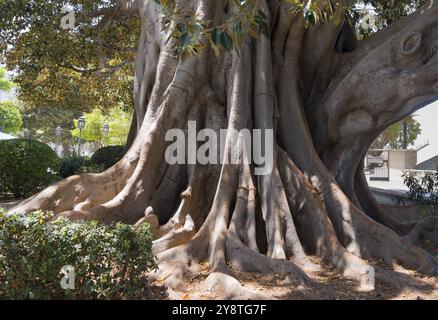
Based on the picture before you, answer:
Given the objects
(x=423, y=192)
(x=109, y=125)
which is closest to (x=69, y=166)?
(x=423, y=192)

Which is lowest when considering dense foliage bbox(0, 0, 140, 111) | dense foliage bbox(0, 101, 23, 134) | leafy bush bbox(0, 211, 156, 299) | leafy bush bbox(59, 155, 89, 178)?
leafy bush bbox(0, 211, 156, 299)

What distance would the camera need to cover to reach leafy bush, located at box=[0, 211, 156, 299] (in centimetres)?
386

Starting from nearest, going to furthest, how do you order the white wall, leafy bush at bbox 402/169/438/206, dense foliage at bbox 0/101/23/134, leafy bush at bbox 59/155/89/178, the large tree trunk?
the large tree trunk, leafy bush at bbox 402/169/438/206, leafy bush at bbox 59/155/89/178, dense foliage at bbox 0/101/23/134, the white wall

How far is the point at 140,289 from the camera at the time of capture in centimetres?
423

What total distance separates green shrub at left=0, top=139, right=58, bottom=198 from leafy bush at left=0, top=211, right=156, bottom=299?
746 centimetres

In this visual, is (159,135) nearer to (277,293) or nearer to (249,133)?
(249,133)

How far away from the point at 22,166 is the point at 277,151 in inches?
285

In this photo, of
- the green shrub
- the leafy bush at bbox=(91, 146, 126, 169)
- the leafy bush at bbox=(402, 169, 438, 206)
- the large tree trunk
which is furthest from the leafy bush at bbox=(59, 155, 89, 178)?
the leafy bush at bbox=(402, 169, 438, 206)

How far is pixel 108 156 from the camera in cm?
1546

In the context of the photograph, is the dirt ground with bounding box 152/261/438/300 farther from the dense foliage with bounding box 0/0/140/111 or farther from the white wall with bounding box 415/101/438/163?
the white wall with bounding box 415/101/438/163

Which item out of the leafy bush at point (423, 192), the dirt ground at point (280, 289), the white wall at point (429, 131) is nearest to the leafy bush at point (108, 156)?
the leafy bush at point (423, 192)

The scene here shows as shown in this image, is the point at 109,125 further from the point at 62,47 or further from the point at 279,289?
the point at 279,289

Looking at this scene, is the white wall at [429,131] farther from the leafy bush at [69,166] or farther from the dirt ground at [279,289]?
the dirt ground at [279,289]
